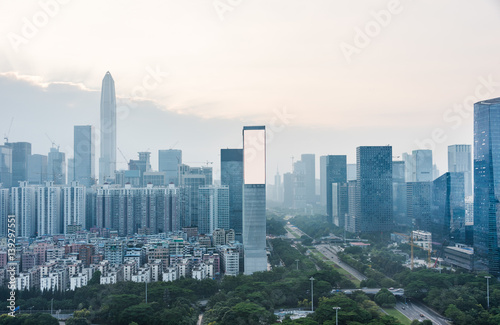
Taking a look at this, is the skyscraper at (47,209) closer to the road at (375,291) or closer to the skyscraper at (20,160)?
the skyscraper at (20,160)

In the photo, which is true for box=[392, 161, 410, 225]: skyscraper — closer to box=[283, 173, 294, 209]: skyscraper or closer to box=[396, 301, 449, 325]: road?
box=[396, 301, 449, 325]: road

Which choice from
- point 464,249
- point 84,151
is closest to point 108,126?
point 84,151

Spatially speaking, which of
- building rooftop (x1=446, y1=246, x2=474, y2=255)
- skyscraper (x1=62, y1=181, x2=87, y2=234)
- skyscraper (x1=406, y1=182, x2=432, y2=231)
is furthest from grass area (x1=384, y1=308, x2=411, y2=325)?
skyscraper (x1=62, y1=181, x2=87, y2=234)

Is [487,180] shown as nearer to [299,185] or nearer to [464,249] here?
[464,249]

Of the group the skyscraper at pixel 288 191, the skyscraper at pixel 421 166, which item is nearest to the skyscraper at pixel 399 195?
the skyscraper at pixel 421 166

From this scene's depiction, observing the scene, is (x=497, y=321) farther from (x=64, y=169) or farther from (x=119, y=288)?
(x=64, y=169)
